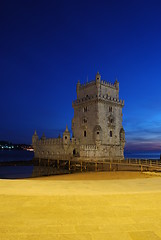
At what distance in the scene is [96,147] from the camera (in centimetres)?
4372

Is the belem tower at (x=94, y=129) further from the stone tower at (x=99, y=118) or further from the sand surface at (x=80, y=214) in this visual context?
the sand surface at (x=80, y=214)

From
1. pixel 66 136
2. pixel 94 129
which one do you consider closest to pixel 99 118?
pixel 94 129

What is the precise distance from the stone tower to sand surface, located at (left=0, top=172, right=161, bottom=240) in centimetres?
3804

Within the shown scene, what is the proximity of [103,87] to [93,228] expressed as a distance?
1787 inches

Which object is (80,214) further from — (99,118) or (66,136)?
(99,118)

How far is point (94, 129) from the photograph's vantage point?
4488 cm

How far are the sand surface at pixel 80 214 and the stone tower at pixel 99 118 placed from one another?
38038mm

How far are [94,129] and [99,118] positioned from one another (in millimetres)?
2720

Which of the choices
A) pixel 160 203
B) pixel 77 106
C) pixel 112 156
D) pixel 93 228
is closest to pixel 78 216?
pixel 93 228

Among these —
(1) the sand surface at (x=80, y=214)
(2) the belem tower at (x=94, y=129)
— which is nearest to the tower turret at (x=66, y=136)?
(2) the belem tower at (x=94, y=129)

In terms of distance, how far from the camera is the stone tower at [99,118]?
1766 inches

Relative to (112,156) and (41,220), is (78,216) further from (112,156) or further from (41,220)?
(112,156)

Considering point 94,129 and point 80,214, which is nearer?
point 80,214

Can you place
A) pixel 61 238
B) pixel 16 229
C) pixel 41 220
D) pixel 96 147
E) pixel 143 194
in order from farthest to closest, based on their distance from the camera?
pixel 96 147
pixel 143 194
pixel 41 220
pixel 16 229
pixel 61 238
